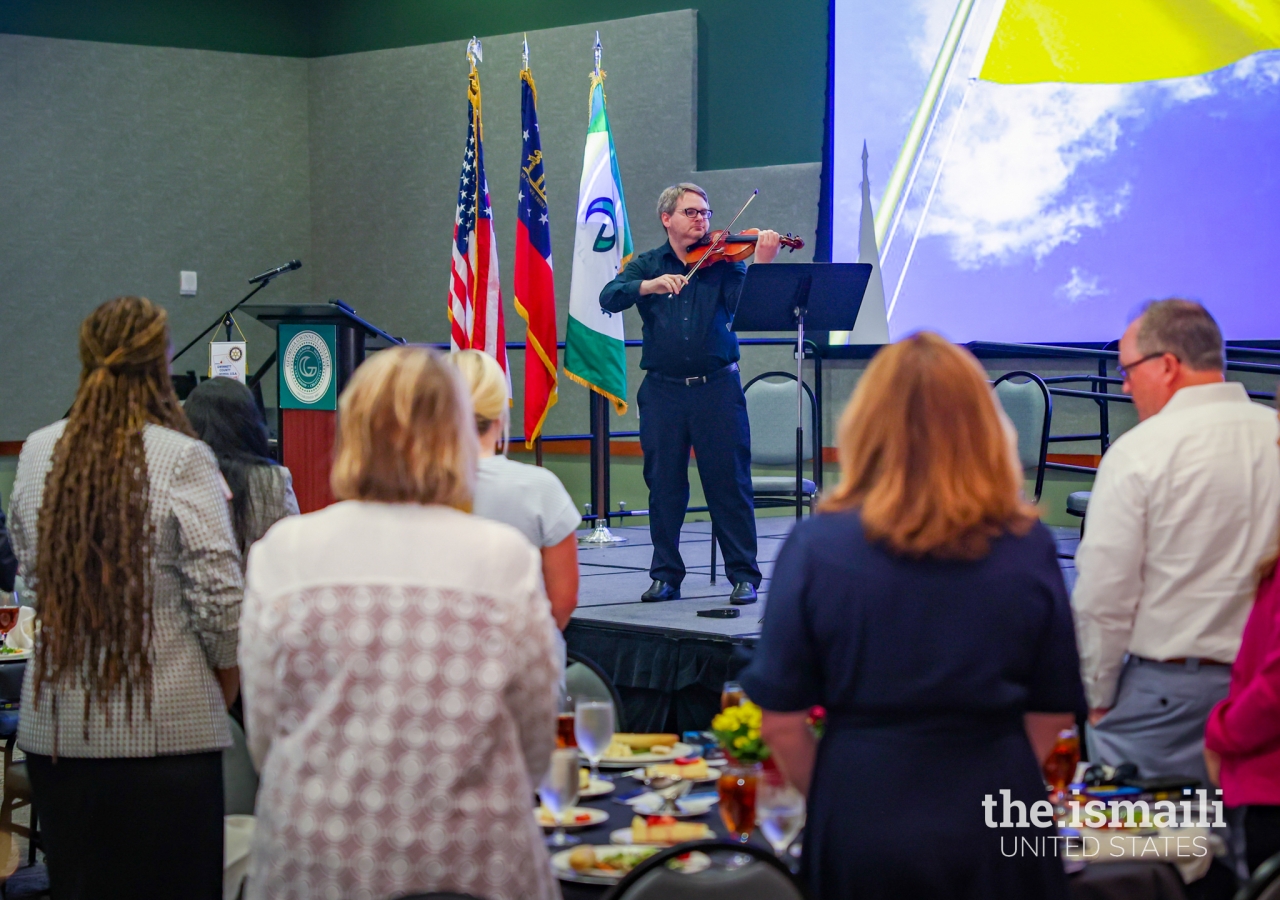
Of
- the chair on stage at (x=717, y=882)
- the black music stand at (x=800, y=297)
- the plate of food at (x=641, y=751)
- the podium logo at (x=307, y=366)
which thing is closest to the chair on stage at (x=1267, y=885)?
the chair on stage at (x=717, y=882)

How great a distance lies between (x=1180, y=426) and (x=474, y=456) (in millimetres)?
1431

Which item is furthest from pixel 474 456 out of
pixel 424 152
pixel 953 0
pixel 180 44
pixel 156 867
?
pixel 180 44

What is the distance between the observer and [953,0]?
21.9 feet

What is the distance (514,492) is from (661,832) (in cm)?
80

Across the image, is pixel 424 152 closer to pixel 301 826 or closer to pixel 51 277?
pixel 51 277

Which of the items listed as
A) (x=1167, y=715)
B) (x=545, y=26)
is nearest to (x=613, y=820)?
(x=1167, y=715)

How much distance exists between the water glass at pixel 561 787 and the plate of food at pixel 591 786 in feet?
0.47

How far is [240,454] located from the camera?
2.91 metres

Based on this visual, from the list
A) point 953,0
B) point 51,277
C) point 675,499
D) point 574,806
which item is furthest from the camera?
point 51,277

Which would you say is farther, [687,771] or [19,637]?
[19,637]

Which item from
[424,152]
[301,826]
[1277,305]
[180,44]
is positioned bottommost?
[301,826]

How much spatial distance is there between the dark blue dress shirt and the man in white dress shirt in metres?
2.05

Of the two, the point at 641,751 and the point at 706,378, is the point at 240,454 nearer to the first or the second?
the point at 641,751

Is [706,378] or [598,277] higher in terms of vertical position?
[598,277]
